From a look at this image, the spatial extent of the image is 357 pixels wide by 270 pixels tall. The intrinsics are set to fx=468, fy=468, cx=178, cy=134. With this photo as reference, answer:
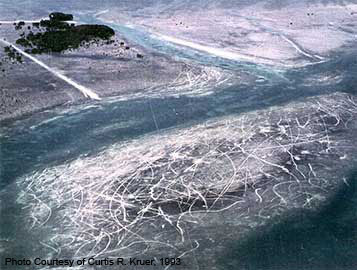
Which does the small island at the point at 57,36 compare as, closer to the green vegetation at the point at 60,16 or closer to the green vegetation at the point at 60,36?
the green vegetation at the point at 60,36

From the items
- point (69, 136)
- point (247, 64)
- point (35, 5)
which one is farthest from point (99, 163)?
point (35, 5)

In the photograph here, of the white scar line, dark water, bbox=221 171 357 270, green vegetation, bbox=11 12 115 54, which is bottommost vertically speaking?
dark water, bbox=221 171 357 270

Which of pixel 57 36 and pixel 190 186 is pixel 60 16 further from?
pixel 190 186

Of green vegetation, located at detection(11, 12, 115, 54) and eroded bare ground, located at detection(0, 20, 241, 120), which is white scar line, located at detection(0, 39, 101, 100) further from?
green vegetation, located at detection(11, 12, 115, 54)

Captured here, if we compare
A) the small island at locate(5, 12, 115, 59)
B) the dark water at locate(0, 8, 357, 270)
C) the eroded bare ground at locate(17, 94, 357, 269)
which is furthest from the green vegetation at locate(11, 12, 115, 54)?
the eroded bare ground at locate(17, 94, 357, 269)

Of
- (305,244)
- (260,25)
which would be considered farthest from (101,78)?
(260,25)

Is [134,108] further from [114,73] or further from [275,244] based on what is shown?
[275,244]

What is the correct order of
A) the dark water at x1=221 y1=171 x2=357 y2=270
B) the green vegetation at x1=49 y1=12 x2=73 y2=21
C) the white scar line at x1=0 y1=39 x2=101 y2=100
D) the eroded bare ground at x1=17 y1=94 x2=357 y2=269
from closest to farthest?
1. the dark water at x1=221 y1=171 x2=357 y2=270
2. the eroded bare ground at x1=17 y1=94 x2=357 y2=269
3. the white scar line at x1=0 y1=39 x2=101 y2=100
4. the green vegetation at x1=49 y1=12 x2=73 y2=21

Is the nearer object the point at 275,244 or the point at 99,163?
the point at 275,244
